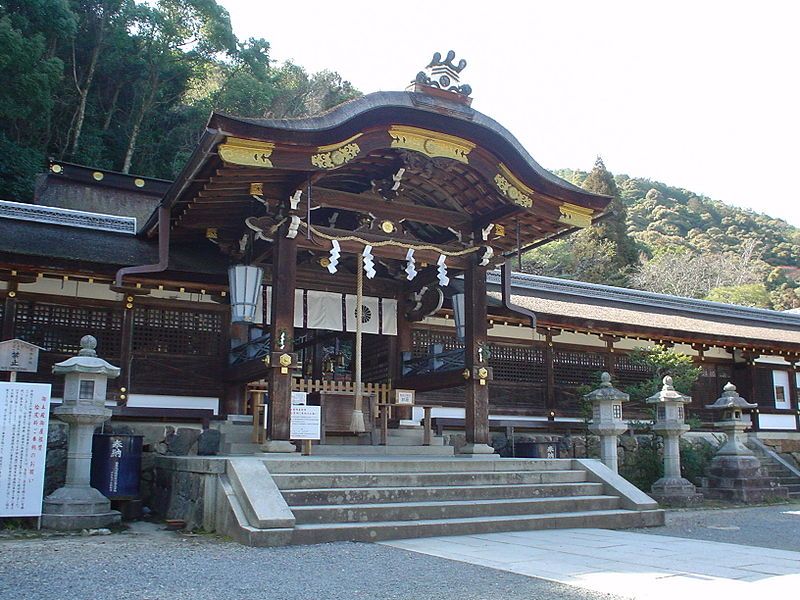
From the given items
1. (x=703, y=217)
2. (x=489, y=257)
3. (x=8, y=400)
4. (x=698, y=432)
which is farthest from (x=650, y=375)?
(x=703, y=217)

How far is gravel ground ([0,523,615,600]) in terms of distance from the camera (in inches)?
195

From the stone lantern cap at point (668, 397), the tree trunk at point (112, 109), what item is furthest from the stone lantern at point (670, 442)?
the tree trunk at point (112, 109)

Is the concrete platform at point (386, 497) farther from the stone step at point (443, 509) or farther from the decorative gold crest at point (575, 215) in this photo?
the decorative gold crest at point (575, 215)

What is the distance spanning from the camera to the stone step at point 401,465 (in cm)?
840

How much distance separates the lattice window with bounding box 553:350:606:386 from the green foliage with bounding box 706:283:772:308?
23903 millimetres

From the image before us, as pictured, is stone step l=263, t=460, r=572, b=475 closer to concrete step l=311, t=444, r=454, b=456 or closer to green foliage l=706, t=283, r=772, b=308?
concrete step l=311, t=444, r=454, b=456

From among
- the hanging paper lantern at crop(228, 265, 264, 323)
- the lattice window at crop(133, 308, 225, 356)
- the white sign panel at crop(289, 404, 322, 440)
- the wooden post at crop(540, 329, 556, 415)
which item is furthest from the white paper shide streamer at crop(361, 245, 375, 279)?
the wooden post at crop(540, 329, 556, 415)

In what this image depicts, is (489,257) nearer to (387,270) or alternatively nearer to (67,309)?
(387,270)

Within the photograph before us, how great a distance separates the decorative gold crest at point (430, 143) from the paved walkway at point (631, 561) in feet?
17.1

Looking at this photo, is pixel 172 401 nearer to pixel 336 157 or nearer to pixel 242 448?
pixel 242 448

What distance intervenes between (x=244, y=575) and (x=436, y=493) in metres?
3.38

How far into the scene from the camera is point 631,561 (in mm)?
6305

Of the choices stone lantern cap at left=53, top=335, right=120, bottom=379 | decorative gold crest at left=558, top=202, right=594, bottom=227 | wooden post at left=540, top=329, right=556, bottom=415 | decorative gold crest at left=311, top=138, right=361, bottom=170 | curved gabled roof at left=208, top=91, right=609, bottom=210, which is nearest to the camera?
stone lantern cap at left=53, top=335, right=120, bottom=379

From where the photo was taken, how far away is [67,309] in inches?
450
